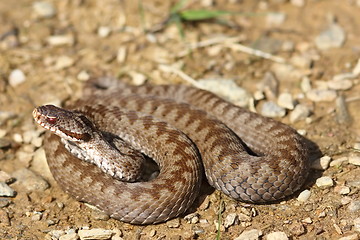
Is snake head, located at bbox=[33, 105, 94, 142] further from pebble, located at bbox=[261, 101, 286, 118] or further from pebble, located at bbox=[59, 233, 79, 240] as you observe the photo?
pebble, located at bbox=[261, 101, 286, 118]

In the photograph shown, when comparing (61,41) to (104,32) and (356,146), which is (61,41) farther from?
(356,146)

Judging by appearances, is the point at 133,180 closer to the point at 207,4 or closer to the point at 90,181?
the point at 90,181

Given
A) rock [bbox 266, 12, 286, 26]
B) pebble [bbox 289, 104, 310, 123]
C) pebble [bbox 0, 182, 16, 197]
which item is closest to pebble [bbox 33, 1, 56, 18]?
rock [bbox 266, 12, 286, 26]

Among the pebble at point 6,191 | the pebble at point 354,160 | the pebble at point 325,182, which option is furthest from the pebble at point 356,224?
the pebble at point 6,191

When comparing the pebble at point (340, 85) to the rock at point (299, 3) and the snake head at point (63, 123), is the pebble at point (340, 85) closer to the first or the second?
the rock at point (299, 3)

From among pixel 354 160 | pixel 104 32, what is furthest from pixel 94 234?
pixel 104 32

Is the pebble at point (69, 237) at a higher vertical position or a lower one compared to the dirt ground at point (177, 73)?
lower
